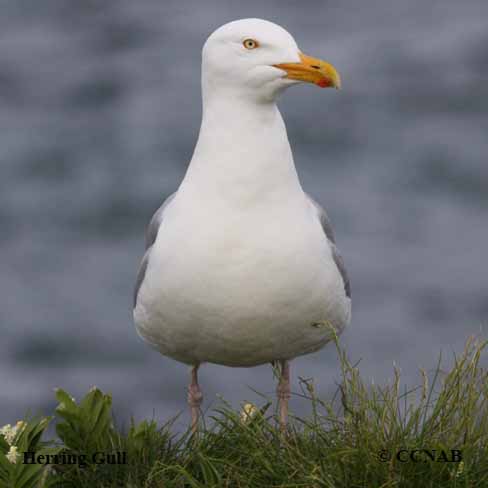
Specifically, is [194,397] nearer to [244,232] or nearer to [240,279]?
[240,279]

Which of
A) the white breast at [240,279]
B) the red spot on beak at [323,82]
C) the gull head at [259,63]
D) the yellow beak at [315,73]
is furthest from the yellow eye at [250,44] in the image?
the white breast at [240,279]

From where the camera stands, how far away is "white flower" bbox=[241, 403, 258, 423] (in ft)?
23.0

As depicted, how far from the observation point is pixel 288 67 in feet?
23.6

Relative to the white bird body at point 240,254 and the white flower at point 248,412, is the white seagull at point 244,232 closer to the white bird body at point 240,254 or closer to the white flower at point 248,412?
the white bird body at point 240,254

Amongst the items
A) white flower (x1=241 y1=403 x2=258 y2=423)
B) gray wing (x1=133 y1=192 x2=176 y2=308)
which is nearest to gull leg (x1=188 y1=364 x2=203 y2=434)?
gray wing (x1=133 y1=192 x2=176 y2=308)

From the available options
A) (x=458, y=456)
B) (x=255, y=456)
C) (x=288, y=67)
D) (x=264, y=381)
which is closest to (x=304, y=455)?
(x=255, y=456)

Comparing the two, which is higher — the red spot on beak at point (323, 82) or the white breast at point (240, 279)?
the red spot on beak at point (323, 82)

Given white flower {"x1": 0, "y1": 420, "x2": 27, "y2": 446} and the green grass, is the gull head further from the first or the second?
white flower {"x1": 0, "y1": 420, "x2": 27, "y2": 446}

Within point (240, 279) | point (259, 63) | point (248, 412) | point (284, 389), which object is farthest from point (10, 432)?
point (259, 63)

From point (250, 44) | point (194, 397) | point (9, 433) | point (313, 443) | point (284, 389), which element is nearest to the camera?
point (313, 443)

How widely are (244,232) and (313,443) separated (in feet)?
3.97

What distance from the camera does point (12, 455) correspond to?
6672mm

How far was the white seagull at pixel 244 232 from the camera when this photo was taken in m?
7.20

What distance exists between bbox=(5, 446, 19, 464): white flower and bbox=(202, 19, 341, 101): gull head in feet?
7.12
